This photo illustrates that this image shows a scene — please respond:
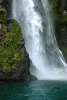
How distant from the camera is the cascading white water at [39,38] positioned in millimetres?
58938

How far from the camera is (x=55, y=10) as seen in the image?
69.1m

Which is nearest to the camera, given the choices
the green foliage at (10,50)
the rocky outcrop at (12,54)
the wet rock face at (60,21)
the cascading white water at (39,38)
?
the rocky outcrop at (12,54)

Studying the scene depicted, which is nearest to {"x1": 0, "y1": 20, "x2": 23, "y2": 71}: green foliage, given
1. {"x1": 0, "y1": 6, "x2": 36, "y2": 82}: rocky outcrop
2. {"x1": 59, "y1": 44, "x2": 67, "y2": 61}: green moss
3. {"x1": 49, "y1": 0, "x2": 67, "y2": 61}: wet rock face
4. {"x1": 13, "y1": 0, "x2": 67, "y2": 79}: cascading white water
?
{"x1": 0, "y1": 6, "x2": 36, "y2": 82}: rocky outcrop

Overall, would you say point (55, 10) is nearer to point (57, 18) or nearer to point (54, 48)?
point (57, 18)

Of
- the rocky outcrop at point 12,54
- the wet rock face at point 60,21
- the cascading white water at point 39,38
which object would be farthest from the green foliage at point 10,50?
the wet rock face at point 60,21

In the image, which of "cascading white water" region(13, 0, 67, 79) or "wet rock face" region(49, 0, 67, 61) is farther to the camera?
"wet rock face" region(49, 0, 67, 61)

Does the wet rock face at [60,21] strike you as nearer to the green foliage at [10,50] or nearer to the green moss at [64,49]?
the green moss at [64,49]

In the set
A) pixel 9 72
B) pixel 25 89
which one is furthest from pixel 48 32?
pixel 25 89

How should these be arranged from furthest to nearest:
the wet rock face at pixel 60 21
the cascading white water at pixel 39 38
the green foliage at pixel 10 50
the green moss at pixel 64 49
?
1. the wet rock face at pixel 60 21
2. the green moss at pixel 64 49
3. the cascading white water at pixel 39 38
4. the green foliage at pixel 10 50

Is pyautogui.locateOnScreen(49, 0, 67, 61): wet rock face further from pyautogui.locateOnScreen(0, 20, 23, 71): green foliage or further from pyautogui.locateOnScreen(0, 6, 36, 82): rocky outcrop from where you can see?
pyautogui.locateOnScreen(0, 20, 23, 71): green foliage

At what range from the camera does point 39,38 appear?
61031 millimetres

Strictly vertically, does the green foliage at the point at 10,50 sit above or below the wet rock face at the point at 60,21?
below

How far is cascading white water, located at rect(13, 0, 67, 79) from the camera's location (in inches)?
2320

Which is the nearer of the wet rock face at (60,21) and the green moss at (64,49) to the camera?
the green moss at (64,49)
